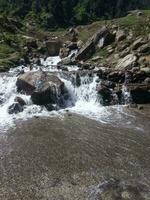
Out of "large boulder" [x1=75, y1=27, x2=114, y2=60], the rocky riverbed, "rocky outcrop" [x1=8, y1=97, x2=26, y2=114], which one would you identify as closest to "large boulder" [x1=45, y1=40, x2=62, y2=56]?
"large boulder" [x1=75, y1=27, x2=114, y2=60]

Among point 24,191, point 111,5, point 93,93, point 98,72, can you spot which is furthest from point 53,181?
point 111,5

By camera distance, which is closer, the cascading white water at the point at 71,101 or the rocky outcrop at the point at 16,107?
the cascading white water at the point at 71,101

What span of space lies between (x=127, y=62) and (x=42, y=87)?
15809 mm

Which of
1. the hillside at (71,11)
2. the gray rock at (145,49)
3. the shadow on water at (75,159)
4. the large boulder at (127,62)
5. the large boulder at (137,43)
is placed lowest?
the shadow on water at (75,159)

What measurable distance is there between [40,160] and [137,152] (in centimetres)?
836

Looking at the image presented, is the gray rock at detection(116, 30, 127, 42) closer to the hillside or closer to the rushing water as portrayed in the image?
the rushing water

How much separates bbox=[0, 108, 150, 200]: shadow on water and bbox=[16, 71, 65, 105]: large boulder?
5.82 metres

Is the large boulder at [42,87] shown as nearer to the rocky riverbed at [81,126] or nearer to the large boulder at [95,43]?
the rocky riverbed at [81,126]

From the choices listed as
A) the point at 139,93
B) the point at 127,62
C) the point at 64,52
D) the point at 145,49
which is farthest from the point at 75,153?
the point at 64,52

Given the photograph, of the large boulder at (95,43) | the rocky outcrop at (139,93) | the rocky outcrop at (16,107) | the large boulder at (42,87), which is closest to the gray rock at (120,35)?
the large boulder at (95,43)

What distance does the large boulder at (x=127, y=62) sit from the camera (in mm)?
58247

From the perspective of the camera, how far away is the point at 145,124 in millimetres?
42000

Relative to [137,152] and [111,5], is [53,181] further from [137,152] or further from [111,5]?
[111,5]

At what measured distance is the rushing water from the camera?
2705 cm
